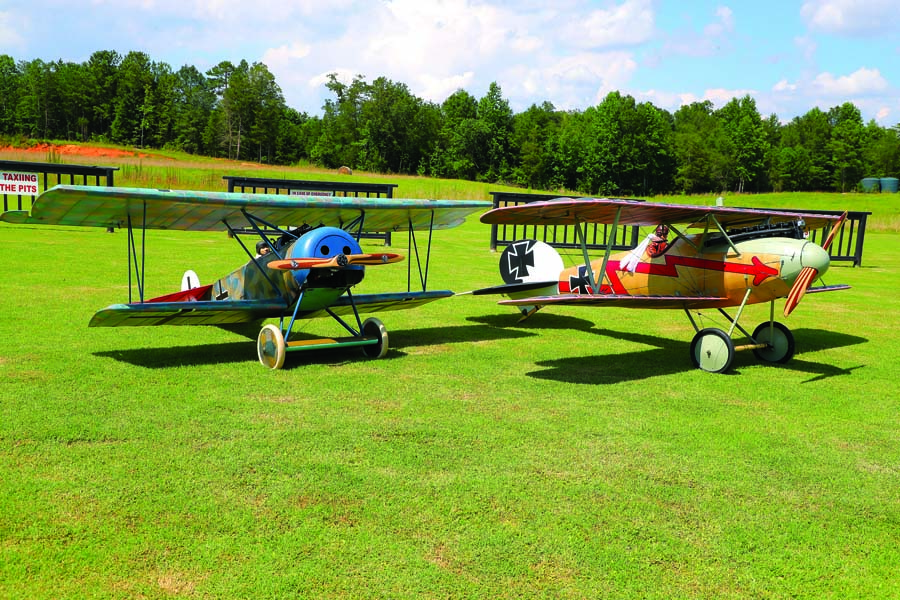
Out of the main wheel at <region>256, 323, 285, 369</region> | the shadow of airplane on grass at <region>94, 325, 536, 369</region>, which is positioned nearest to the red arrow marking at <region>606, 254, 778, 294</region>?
the shadow of airplane on grass at <region>94, 325, 536, 369</region>

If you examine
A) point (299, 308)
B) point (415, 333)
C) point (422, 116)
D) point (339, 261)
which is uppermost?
point (422, 116)

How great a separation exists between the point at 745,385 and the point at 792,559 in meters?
4.50

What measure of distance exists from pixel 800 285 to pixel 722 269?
1125 mm

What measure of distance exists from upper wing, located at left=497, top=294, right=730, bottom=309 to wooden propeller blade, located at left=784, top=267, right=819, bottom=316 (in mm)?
1011

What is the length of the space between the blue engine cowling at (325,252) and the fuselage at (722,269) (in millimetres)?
4069

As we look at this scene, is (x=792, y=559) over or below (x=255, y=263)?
below

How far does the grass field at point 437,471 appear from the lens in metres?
3.79

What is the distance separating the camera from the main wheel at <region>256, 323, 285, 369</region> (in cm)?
820

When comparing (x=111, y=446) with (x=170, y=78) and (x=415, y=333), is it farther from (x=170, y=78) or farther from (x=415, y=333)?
(x=170, y=78)

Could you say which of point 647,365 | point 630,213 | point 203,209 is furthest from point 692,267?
point 203,209

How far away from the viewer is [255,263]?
9.02m

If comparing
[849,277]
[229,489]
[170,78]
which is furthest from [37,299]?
[170,78]

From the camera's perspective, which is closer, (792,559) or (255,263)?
(792,559)

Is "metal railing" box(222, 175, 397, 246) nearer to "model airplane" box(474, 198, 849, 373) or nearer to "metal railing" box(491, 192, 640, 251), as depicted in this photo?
"metal railing" box(491, 192, 640, 251)
